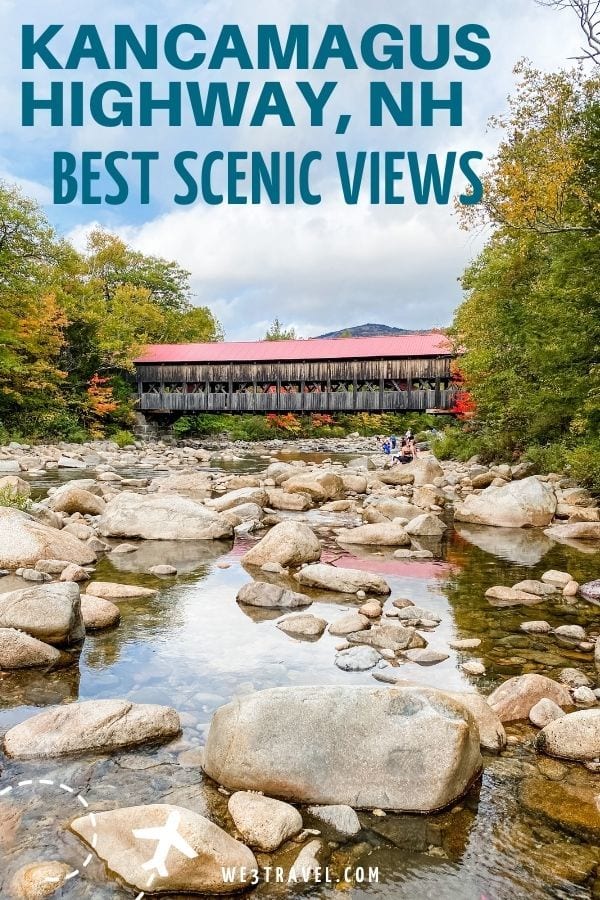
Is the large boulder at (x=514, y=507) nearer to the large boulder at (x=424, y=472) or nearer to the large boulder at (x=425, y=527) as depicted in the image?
the large boulder at (x=425, y=527)

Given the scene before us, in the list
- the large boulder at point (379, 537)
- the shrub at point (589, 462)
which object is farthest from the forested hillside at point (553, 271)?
the large boulder at point (379, 537)

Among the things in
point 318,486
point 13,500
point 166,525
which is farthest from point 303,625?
point 318,486

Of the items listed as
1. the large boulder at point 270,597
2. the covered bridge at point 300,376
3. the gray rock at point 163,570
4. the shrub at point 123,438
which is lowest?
the shrub at point 123,438

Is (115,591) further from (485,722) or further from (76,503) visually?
(76,503)

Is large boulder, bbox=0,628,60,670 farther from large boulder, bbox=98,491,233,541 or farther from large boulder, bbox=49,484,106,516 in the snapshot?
large boulder, bbox=49,484,106,516

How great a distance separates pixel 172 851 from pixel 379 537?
715cm

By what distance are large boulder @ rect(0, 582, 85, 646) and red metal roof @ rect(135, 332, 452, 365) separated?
2860cm

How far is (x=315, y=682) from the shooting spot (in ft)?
15.0

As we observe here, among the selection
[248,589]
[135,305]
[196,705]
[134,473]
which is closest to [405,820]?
[196,705]

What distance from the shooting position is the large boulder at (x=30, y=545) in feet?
24.0

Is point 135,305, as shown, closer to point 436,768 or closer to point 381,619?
point 381,619

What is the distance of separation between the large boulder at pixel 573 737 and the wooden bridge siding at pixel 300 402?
29678mm

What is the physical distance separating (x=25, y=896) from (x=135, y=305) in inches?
1690

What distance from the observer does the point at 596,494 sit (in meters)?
12.9
